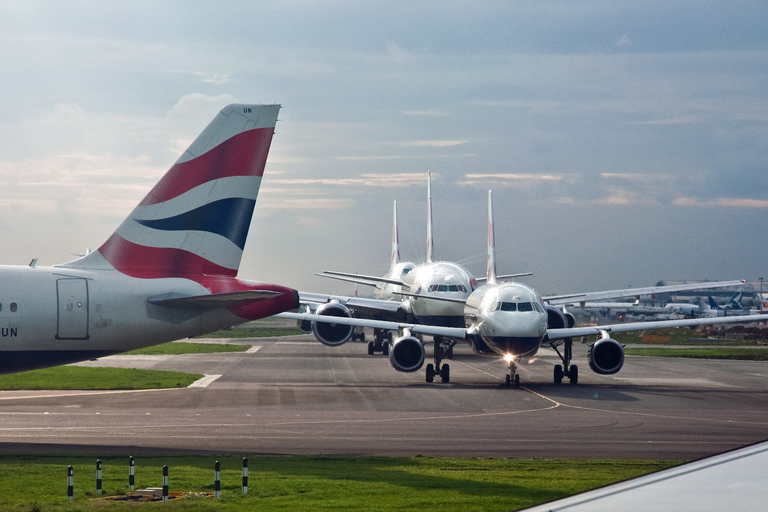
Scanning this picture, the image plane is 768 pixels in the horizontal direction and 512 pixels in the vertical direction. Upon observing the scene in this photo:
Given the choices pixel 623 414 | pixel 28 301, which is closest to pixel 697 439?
pixel 623 414

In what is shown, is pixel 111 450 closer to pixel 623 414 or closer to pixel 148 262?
pixel 148 262

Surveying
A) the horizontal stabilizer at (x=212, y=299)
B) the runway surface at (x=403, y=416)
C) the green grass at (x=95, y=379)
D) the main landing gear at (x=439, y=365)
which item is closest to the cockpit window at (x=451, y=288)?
the runway surface at (x=403, y=416)

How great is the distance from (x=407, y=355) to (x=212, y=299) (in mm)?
16986

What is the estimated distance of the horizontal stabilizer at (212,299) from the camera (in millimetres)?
21484

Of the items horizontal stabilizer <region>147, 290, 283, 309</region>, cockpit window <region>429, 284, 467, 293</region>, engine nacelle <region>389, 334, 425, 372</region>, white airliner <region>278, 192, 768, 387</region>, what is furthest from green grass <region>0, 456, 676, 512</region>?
cockpit window <region>429, 284, 467, 293</region>

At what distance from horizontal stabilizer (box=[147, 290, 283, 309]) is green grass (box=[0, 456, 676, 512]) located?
12.7ft

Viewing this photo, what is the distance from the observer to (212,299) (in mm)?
21781

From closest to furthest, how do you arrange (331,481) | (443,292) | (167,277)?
(331,481)
(167,277)
(443,292)

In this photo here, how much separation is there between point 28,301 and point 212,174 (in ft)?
17.1

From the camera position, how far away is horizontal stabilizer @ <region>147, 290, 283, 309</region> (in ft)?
70.5

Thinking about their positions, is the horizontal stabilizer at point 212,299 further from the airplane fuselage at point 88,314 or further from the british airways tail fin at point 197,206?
the british airways tail fin at point 197,206

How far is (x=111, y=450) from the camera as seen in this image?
2058cm

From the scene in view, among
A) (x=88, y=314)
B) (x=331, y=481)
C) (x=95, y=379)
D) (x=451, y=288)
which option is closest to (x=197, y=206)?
(x=88, y=314)

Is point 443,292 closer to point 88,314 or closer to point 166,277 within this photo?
point 166,277
